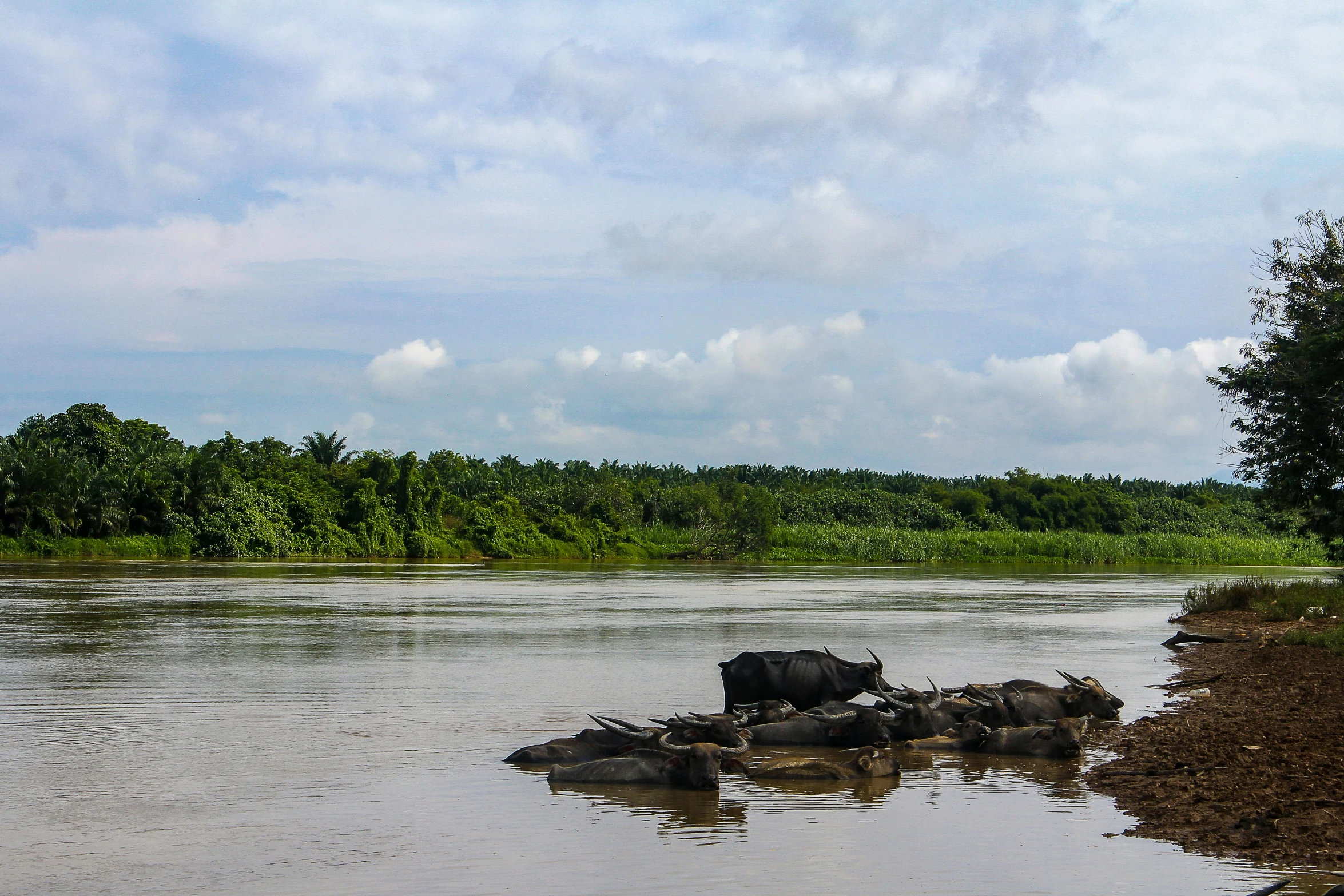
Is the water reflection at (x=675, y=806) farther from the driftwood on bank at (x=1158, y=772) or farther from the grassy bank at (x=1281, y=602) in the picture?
the grassy bank at (x=1281, y=602)

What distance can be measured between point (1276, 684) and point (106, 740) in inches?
489

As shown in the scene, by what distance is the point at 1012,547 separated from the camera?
311 feet

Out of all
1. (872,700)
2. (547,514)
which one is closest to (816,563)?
(547,514)

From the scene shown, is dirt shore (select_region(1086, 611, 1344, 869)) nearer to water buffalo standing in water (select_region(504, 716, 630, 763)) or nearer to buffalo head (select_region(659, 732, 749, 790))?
buffalo head (select_region(659, 732, 749, 790))

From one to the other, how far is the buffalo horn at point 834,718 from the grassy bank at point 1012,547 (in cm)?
8154

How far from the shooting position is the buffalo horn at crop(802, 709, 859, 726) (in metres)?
10.5

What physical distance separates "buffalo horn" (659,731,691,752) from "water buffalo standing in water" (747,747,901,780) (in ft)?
2.23

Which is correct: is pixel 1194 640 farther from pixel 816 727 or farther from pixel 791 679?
pixel 816 727

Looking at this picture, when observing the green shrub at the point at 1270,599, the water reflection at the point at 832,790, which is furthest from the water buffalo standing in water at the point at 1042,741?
the green shrub at the point at 1270,599

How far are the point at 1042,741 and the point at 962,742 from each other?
27.8 inches

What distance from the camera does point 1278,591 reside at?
29141 mm

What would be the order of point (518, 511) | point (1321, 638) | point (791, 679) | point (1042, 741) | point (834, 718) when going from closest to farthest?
point (1042, 741) → point (834, 718) → point (791, 679) → point (1321, 638) → point (518, 511)

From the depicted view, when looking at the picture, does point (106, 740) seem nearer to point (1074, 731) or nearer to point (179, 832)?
point (179, 832)

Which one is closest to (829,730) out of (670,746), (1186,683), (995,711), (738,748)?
(738,748)
